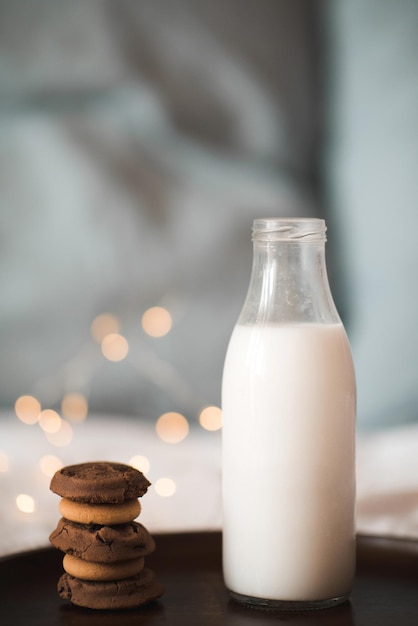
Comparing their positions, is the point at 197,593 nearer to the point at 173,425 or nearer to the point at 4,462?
the point at 4,462

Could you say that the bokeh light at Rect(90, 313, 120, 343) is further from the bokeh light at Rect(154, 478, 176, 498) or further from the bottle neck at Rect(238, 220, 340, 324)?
the bottle neck at Rect(238, 220, 340, 324)

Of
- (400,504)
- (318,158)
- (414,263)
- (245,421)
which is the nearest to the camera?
(245,421)

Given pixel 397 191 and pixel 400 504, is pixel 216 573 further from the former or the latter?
pixel 397 191

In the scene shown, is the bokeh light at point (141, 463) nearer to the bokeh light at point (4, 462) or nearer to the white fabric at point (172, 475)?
the white fabric at point (172, 475)

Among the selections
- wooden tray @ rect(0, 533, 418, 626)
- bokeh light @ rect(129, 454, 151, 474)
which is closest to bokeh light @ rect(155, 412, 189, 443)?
bokeh light @ rect(129, 454, 151, 474)

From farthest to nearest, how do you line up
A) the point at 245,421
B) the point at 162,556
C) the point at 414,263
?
the point at 414,263
the point at 162,556
the point at 245,421

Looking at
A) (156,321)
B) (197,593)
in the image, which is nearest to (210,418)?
(156,321)

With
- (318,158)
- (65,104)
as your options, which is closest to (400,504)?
(318,158)
